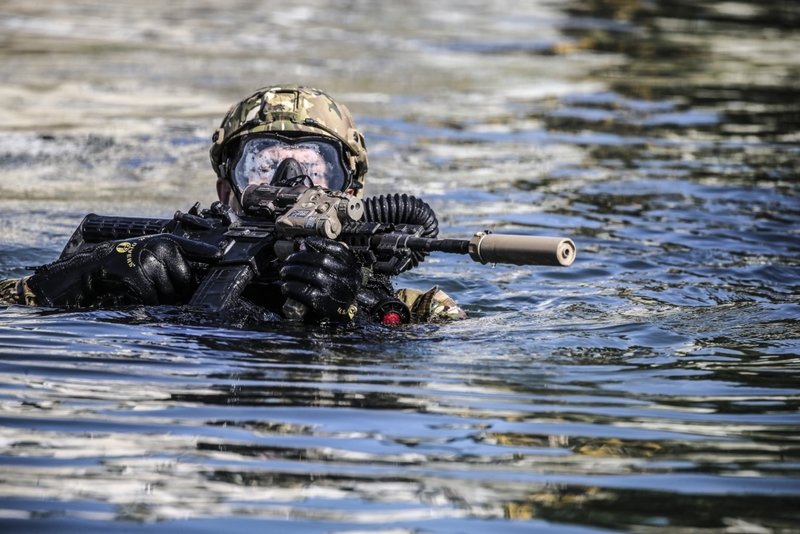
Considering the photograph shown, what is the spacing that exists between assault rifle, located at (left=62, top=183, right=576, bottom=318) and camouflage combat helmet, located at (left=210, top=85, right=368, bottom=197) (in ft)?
1.72

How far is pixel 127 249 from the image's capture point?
19.1 ft

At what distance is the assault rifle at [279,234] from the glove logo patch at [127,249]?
0.34 m

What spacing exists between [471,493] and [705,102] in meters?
13.6

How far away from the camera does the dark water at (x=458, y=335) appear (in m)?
3.73

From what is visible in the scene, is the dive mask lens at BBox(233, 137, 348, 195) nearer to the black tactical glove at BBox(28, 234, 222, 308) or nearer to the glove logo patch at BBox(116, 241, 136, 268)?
the black tactical glove at BBox(28, 234, 222, 308)

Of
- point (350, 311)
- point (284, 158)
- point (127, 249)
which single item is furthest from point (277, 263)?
point (284, 158)

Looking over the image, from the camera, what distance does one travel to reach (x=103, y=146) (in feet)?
43.8

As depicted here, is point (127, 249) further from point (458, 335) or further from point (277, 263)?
point (458, 335)

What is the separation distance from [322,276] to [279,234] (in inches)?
20.6

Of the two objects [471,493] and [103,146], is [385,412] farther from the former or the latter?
[103,146]

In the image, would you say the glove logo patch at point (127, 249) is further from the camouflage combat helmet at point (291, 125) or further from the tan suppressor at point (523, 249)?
the tan suppressor at point (523, 249)

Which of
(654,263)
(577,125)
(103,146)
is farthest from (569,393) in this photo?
(577,125)

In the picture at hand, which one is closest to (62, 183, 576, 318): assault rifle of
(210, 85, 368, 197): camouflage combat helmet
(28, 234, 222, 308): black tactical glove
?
(28, 234, 222, 308): black tactical glove

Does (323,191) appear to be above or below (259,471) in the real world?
above
